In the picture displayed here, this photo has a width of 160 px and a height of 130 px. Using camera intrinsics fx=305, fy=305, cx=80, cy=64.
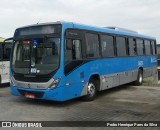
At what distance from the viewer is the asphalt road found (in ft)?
29.4

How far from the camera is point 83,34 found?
37.8 feet

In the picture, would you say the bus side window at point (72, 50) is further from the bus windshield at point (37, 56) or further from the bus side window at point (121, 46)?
the bus side window at point (121, 46)

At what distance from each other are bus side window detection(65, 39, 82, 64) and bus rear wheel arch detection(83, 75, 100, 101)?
1.36m

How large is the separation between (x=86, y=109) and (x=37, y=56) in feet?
8.17

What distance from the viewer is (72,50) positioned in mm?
10750

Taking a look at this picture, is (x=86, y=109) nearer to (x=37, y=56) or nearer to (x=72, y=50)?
(x=72, y=50)

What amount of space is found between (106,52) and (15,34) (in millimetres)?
3957

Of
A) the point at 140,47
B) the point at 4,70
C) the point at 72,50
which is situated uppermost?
the point at 140,47

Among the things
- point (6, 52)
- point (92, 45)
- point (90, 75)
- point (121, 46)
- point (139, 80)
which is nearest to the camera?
point (90, 75)

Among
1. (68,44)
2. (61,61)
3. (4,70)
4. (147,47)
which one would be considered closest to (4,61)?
(4,70)

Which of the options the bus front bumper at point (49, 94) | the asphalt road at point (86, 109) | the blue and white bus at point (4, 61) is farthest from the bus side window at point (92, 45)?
the blue and white bus at point (4, 61)

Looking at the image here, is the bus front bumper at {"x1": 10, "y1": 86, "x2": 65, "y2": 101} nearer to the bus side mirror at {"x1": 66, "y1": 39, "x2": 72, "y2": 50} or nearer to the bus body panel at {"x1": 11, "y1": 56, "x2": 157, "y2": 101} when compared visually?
the bus body panel at {"x1": 11, "y1": 56, "x2": 157, "y2": 101}

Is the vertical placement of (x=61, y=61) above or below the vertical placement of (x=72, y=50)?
below

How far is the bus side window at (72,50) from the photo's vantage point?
10.5 metres
